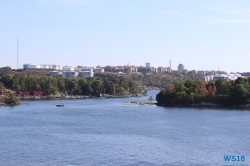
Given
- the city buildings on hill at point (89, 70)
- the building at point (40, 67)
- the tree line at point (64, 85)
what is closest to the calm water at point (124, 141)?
the tree line at point (64, 85)

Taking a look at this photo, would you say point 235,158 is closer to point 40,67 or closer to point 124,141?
point 124,141

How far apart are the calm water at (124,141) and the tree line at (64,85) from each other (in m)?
29.3

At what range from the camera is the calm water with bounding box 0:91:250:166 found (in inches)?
512

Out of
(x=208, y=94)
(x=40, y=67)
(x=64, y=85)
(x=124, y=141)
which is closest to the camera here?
(x=124, y=141)

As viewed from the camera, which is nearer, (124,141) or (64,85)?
(124,141)

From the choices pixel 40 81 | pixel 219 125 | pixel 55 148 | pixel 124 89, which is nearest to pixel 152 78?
pixel 124 89

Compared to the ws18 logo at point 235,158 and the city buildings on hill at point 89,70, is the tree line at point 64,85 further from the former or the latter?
the ws18 logo at point 235,158

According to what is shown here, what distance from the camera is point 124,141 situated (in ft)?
52.3

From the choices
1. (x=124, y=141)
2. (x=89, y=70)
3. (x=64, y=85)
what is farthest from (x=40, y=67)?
(x=124, y=141)

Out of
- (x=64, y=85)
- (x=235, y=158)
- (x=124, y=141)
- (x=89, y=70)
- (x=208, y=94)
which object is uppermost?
(x=89, y=70)

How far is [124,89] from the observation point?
59438 mm

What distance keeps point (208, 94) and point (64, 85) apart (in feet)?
79.9

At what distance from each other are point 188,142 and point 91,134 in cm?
391

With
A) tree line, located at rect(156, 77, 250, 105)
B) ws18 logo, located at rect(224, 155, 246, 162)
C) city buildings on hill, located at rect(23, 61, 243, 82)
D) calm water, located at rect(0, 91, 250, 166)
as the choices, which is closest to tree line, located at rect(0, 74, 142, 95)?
tree line, located at rect(156, 77, 250, 105)
